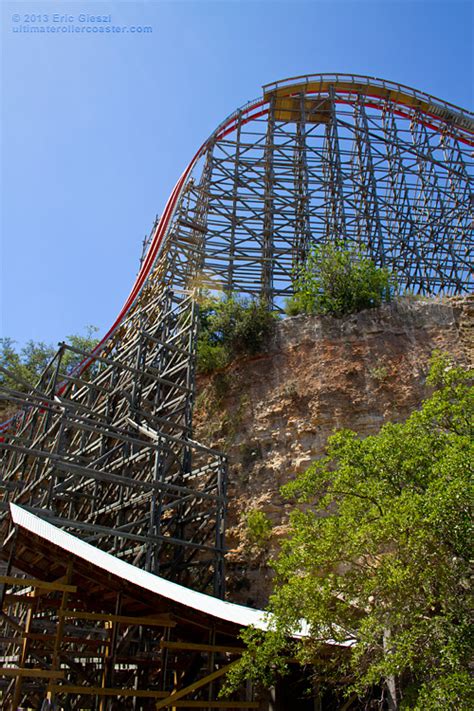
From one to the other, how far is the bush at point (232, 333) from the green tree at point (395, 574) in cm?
733

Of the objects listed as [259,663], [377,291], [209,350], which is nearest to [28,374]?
[209,350]

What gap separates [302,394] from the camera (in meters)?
13.2

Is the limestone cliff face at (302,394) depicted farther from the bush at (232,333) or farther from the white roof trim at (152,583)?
the white roof trim at (152,583)

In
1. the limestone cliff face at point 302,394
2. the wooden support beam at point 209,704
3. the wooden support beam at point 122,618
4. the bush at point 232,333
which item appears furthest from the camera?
the bush at point 232,333

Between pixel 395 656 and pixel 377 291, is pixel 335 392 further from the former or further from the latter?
pixel 395 656

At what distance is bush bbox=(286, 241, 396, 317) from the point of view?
48.0 ft

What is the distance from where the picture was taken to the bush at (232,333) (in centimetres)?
1459

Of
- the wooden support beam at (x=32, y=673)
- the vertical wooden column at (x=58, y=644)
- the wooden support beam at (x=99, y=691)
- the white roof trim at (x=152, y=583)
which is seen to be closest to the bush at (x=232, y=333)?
the vertical wooden column at (x=58, y=644)

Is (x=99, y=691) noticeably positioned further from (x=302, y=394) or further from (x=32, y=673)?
(x=302, y=394)

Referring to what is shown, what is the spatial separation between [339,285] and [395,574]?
9878 mm

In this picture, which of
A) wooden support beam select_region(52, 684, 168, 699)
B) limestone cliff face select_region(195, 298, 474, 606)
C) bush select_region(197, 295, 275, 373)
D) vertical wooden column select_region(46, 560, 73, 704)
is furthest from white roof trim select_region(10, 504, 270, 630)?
bush select_region(197, 295, 275, 373)

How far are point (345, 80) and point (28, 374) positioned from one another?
617 inches

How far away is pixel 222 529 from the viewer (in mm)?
10680

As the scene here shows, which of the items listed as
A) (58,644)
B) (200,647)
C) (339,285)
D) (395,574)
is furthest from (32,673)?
(339,285)
